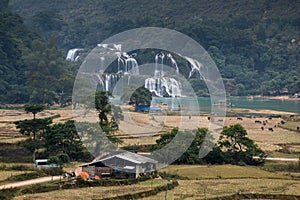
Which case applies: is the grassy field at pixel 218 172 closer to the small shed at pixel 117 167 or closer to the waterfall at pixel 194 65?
the small shed at pixel 117 167

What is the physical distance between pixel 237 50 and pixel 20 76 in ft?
172

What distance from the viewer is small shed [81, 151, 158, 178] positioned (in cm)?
2794

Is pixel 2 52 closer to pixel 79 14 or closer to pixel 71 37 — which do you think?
pixel 71 37

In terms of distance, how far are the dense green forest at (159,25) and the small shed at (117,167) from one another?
4373cm

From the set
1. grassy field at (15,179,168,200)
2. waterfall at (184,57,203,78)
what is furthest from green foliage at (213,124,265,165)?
waterfall at (184,57,203,78)

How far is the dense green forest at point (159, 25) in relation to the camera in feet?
255

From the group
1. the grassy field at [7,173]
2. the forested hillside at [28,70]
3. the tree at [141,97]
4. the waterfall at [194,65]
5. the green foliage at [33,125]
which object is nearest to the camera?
the grassy field at [7,173]

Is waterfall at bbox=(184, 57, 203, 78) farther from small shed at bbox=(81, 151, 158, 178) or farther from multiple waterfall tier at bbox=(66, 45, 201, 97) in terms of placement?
small shed at bbox=(81, 151, 158, 178)

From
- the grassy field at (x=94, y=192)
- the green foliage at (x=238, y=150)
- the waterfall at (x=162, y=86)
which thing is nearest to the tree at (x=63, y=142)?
the grassy field at (x=94, y=192)

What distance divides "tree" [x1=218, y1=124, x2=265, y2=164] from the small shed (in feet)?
23.6

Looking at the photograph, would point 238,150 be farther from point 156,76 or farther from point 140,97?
point 156,76

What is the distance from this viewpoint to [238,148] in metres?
35.0

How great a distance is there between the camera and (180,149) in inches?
1314

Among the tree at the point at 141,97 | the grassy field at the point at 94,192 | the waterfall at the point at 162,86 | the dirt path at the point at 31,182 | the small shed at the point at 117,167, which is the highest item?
the waterfall at the point at 162,86
